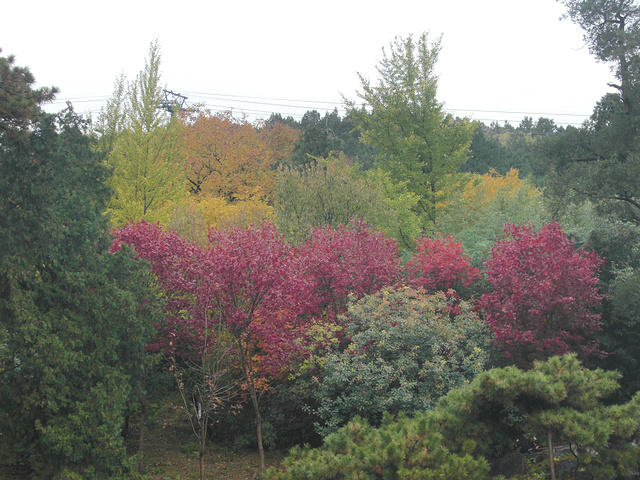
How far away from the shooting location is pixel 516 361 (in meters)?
13.9

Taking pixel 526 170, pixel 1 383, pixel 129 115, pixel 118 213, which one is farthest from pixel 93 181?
pixel 526 170

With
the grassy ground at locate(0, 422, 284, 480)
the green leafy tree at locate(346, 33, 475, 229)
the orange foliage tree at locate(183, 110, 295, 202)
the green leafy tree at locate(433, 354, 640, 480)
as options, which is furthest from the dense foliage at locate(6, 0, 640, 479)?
the orange foliage tree at locate(183, 110, 295, 202)

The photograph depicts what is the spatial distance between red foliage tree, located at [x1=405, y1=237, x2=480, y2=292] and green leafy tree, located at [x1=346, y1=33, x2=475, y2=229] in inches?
402

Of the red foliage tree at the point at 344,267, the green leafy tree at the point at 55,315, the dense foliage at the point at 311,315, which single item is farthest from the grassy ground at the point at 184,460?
the red foliage tree at the point at 344,267

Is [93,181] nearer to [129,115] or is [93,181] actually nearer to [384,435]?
[384,435]

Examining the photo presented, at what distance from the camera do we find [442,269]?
656 inches

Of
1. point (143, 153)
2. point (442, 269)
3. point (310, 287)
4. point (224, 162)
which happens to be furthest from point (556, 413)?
point (224, 162)

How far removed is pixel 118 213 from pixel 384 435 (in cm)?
1456

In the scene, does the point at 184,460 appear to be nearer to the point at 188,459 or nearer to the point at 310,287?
the point at 188,459

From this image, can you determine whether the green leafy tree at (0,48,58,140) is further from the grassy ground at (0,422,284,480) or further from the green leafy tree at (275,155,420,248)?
the green leafy tree at (275,155,420,248)

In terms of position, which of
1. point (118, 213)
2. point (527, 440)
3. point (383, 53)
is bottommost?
point (527, 440)

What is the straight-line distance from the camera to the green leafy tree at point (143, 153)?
20422 millimetres

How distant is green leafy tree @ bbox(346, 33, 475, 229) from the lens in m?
28.0

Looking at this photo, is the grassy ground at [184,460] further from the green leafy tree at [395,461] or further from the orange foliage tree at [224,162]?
the orange foliage tree at [224,162]
